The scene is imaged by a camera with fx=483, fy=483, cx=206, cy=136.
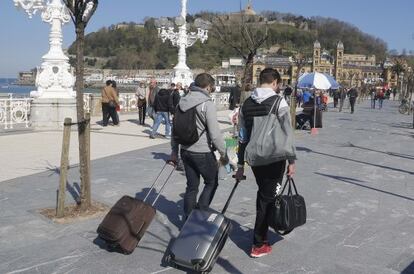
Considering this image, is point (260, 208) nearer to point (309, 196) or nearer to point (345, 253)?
point (345, 253)

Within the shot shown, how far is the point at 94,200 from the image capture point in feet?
21.1

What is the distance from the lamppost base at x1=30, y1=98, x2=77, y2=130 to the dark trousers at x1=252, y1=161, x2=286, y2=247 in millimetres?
11216

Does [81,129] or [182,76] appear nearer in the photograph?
[81,129]

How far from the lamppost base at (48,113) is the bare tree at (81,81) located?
30.4ft

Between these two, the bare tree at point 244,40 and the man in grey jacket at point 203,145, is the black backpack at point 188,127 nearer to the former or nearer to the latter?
the man in grey jacket at point 203,145

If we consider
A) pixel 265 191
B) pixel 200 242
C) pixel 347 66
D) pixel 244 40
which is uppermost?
pixel 347 66

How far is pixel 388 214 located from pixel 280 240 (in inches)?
73.1

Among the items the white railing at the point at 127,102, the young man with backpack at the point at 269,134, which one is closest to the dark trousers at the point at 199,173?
the young man with backpack at the point at 269,134

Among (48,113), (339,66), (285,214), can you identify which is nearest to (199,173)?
(285,214)

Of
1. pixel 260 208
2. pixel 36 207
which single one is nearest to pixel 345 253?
pixel 260 208

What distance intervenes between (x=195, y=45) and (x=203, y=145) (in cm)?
8117

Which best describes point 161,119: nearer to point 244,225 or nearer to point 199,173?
point 244,225

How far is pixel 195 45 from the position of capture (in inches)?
3322

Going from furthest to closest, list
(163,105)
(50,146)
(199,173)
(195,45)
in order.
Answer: (195,45), (163,105), (50,146), (199,173)
